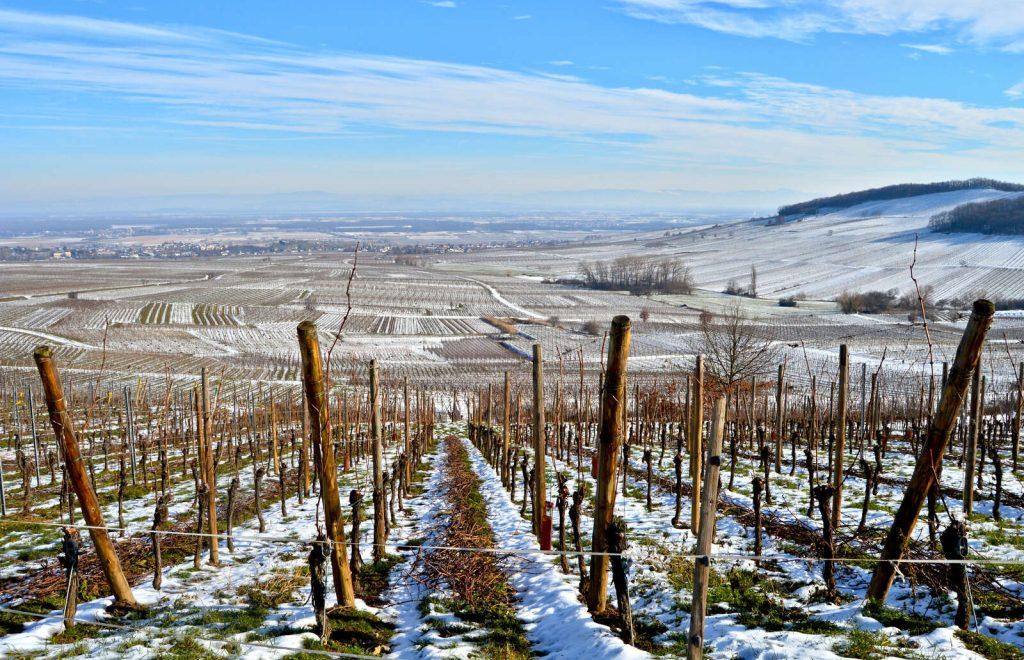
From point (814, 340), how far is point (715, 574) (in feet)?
152

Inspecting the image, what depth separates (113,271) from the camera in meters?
118

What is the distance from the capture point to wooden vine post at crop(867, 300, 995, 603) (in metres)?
5.69

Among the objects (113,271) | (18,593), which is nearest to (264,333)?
(18,593)

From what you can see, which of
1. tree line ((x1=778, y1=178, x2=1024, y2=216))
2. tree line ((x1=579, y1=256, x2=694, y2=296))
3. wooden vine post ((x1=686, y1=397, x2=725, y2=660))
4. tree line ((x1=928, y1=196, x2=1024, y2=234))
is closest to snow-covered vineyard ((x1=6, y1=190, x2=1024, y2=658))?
wooden vine post ((x1=686, y1=397, x2=725, y2=660))

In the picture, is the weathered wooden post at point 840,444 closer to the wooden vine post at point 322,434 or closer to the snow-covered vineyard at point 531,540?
the snow-covered vineyard at point 531,540

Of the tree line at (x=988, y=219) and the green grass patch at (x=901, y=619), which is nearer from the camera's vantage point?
the green grass patch at (x=901, y=619)

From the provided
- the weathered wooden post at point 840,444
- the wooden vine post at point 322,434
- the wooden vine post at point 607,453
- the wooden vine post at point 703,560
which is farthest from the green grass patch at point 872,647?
the wooden vine post at point 322,434

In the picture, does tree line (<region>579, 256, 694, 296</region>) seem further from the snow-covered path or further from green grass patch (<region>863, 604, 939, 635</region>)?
green grass patch (<region>863, 604, 939, 635</region>)

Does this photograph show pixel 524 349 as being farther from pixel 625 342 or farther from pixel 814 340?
pixel 625 342

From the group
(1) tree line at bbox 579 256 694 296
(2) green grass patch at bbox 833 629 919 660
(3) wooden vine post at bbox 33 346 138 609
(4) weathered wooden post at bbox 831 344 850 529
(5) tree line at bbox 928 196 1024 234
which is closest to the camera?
(2) green grass patch at bbox 833 629 919 660

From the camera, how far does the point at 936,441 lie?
586 centimetres

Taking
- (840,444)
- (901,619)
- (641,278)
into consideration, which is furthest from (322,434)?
(641,278)

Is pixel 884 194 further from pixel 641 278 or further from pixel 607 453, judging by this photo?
pixel 607 453

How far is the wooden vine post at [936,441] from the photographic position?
18.7 feet
